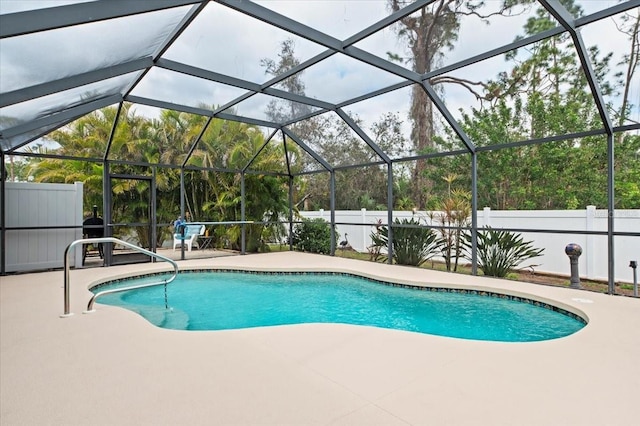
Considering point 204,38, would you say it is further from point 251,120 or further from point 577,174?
point 577,174

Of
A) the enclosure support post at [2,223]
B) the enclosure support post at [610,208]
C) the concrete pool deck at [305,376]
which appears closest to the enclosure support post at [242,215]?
the enclosure support post at [2,223]

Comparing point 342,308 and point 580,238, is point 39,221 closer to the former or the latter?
point 342,308

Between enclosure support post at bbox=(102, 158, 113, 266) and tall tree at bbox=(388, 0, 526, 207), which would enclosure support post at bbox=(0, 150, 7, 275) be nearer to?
enclosure support post at bbox=(102, 158, 113, 266)

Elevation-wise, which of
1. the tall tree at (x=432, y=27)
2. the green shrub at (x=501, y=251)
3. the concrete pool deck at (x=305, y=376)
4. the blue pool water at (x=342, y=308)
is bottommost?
the blue pool water at (x=342, y=308)

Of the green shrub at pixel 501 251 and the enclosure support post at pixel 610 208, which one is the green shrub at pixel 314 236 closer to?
the green shrub at pixel 501 251

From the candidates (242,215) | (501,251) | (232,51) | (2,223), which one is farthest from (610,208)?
(2,223)

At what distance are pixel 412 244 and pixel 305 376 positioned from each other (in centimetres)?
606

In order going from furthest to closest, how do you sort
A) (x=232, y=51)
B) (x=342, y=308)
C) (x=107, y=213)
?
(x=107, y=213)
(x=342, y=308)
(x=232, y=51)

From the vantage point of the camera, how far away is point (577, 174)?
930 cm

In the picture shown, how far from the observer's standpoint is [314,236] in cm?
1085

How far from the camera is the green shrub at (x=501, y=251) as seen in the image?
674 centimetres

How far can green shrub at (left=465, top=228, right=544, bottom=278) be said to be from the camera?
6738mm

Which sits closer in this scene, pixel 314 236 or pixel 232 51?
pixel 232 51

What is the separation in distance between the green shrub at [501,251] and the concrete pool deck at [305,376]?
273cm
